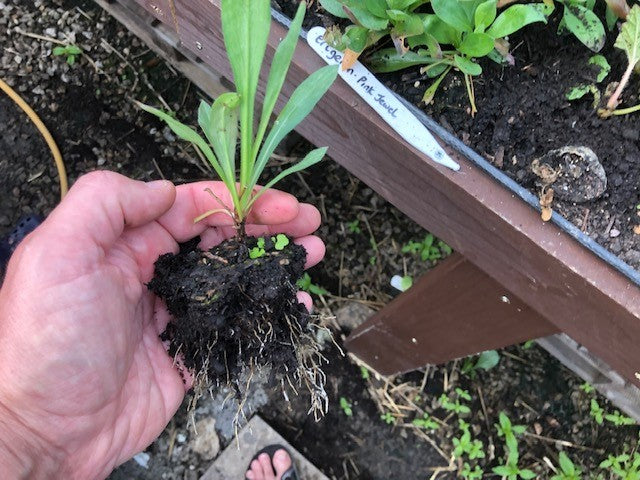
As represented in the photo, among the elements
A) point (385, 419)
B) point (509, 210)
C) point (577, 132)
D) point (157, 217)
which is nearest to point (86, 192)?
point (157, 217)

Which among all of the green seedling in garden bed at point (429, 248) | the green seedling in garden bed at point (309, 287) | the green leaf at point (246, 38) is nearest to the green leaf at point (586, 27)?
the green leaf at point (246, 38)

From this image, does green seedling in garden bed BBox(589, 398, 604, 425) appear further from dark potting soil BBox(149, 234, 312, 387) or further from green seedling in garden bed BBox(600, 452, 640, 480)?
dark potting soil BBox(149, 234, 312, 387)

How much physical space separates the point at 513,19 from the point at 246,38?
391 mm

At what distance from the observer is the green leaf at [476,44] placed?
0.87 metres

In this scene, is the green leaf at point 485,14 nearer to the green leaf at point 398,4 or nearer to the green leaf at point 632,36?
the green leaf at point 398,4

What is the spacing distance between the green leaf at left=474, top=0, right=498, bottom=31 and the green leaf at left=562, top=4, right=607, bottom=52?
0.13m

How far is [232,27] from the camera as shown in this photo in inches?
31.9

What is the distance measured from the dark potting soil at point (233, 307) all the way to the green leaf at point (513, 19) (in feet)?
1.50

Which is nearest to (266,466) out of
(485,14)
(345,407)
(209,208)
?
(345,407)

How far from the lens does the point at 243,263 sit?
964 mm

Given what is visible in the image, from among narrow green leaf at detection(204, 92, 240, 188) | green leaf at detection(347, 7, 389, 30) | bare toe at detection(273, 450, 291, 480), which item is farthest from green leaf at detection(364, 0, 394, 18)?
bare toe at detection(273, 450, 291, 480)

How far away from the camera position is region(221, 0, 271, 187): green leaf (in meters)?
0.79

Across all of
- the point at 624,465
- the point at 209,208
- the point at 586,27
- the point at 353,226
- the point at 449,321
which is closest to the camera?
the point at 586,27

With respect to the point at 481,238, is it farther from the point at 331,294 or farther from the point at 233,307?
the point at 331,294
